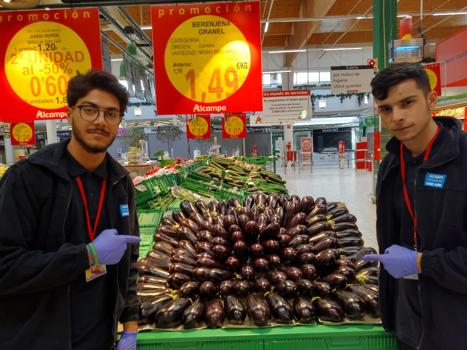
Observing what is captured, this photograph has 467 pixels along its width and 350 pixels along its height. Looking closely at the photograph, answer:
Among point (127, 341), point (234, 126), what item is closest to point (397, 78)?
point (127, 341)

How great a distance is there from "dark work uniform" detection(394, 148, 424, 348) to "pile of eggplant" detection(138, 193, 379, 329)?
1.09 ft

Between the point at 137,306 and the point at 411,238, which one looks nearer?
the point at 411,238

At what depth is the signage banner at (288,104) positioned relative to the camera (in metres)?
12.8

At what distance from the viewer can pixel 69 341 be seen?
142cm

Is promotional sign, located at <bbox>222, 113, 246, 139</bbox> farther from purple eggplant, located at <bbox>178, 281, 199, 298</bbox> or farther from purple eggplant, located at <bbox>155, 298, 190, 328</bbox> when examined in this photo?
purple eggplant, located at <bbox>155, 298, 190, 328</bbox>

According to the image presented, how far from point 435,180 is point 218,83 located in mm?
2802

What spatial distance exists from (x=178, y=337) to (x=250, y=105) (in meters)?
2.55

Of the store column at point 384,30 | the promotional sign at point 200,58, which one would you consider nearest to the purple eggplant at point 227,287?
the promotional sign at point 200,58

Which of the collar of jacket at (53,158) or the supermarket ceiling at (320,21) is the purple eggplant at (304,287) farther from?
the supermarket ceiling at (320,21)

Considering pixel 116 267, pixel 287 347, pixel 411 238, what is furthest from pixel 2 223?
pixel 411 238

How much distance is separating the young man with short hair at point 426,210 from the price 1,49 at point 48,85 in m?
3.42

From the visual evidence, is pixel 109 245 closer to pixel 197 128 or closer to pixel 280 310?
pixel 280 310

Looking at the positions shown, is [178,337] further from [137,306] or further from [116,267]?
[116,267]

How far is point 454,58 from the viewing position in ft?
32.7
